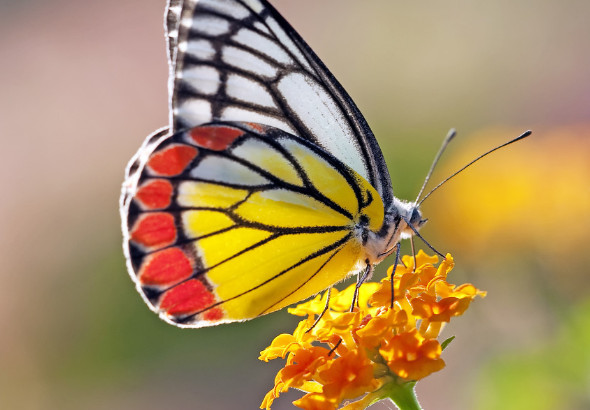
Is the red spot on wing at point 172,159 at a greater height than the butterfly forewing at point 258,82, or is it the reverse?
the butterfly forewing at point 258,82

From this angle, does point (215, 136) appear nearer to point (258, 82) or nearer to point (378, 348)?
point (258, 82)

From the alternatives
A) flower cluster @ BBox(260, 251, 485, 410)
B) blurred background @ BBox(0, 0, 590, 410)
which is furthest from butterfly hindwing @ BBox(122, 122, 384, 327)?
blurred background @ BBox(0, 0, 590, 410)

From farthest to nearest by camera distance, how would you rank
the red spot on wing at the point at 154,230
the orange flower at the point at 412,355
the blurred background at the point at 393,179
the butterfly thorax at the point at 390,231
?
1. the blurred background at the point at 393,179
2. the butterfly thorax at the point at 390,231
3. the red spot on wing at the point at 154,230
4. the orange flower at the point at 412,355

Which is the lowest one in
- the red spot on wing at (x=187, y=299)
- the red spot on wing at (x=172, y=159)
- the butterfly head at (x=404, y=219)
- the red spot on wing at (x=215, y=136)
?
the red spot on wing at (x=187, y=299)

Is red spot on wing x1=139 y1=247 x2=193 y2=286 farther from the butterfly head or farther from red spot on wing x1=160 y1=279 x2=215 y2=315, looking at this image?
the butterfly head

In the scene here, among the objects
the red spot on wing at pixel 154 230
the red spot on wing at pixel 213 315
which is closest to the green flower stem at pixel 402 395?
the red spot on wing at pixel 213 315

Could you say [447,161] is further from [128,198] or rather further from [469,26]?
[469,26]

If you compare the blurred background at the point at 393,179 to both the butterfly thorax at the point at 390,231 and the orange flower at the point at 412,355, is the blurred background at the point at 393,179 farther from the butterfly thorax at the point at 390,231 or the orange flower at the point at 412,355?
the orange flower at the point at 412,355
